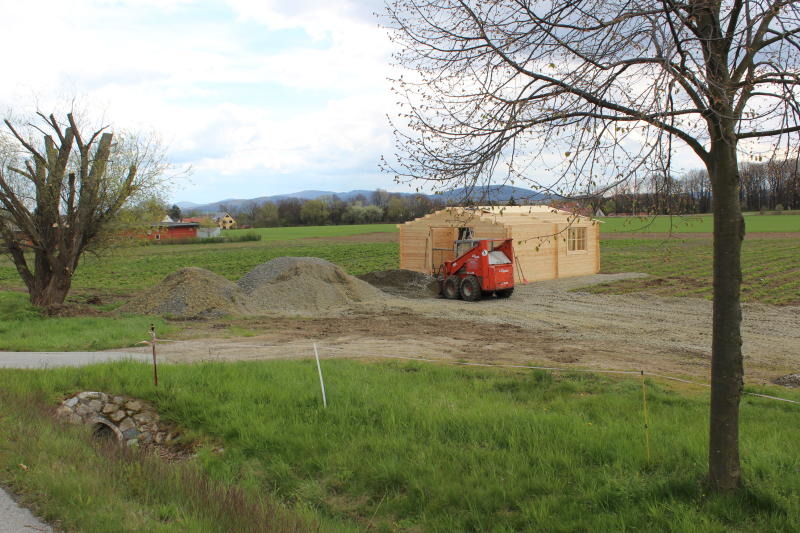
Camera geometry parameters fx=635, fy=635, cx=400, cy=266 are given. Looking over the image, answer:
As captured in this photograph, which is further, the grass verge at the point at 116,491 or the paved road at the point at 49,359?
the paved road at the point at 49,359

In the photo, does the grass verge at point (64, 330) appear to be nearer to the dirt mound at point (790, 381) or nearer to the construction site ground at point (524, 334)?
the construction site ground at point (524, 334)

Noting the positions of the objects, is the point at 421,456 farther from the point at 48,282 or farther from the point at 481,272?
the point at 48,282

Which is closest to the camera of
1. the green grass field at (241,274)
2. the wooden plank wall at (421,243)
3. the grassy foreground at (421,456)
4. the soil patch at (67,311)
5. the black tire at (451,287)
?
the grassy foreground at (421,456)

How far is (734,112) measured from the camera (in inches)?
187

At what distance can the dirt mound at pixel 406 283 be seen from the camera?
81.2 feet

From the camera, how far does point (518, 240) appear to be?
2578cm

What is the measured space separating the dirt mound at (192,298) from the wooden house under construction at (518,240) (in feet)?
29.1

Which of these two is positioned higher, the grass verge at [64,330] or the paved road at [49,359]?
the paved road at [49,359]

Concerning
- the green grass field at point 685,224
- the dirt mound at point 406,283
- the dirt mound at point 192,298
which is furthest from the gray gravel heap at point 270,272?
the green grass field at point 685,224

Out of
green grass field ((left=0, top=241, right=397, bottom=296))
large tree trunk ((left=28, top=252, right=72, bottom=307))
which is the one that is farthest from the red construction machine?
large tree trunk ((left=28, top=252, right=72, bottom=307))

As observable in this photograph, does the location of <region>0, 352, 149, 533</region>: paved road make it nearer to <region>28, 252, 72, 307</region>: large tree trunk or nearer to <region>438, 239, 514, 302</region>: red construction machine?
<region>28, 252, 72, 307</region>: large tree trunk

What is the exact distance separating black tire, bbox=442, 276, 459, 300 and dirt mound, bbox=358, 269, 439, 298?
0.86m

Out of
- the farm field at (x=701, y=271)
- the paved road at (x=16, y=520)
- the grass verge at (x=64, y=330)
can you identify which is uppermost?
the paved road at (x=16, y=520)

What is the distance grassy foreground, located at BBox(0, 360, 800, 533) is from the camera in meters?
5.09
